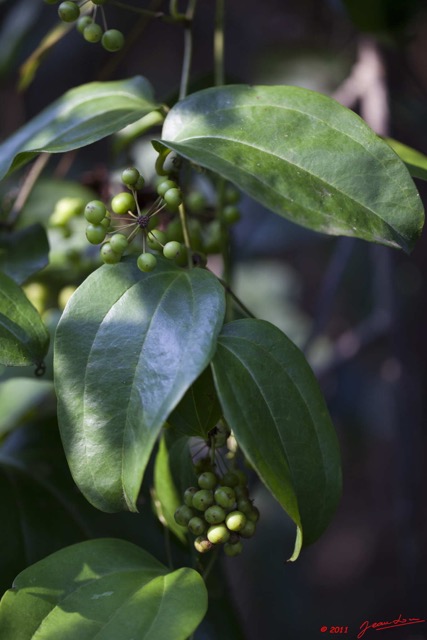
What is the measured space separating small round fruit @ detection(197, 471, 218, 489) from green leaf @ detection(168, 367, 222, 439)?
0.04 meters

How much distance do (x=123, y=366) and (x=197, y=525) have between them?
163mm

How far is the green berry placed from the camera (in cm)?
70

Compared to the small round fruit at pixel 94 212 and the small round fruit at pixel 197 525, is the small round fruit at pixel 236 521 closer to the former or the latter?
the small round fruit at pixel 197 525

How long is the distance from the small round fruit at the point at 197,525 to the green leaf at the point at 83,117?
1.10 feet

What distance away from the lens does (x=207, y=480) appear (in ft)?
2.27

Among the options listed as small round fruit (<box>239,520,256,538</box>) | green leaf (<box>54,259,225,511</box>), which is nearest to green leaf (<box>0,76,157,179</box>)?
green leaf (<box>54,259,225,511</box>)

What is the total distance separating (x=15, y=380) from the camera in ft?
3.12

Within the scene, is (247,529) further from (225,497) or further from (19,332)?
(19,332)

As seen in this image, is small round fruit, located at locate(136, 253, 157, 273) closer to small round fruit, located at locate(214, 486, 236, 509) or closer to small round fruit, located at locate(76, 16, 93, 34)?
small round fruit, located at locate(214, 486, 236, 509)

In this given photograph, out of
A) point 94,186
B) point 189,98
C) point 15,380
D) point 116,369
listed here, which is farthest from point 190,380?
point 94,186

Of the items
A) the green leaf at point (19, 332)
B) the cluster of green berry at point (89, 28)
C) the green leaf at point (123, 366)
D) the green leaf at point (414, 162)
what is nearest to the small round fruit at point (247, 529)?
the green leaf at point (123, 366)

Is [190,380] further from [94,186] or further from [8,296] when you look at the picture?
[94,186]

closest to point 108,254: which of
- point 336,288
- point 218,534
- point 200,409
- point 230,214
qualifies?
point 200,409

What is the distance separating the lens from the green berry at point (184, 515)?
704mm
